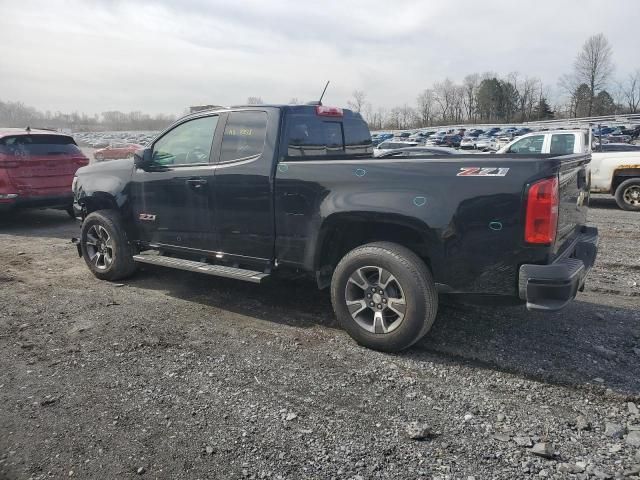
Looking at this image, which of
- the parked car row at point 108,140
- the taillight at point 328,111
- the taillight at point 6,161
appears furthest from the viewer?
the parked car row at point 108,140

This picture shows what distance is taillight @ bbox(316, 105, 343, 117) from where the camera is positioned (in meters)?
4.88

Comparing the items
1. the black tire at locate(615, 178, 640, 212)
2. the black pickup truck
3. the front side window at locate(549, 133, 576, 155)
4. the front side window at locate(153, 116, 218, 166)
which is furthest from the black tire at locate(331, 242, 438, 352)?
the black tire at locate(615, 178, 640, 212)

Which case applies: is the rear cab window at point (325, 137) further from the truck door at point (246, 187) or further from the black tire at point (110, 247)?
the black tire at point (110, 247)

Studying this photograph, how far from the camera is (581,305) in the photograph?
4863mm

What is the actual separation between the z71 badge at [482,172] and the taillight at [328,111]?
1940 mm

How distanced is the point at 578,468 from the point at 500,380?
950 millimetres

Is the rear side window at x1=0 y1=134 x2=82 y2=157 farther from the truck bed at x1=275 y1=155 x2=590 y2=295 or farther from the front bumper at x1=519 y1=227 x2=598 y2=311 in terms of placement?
the front bumper at x1=519 y1=227 x2=598 y2=311

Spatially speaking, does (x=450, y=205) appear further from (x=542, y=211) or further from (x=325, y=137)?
(x=325, y=137)

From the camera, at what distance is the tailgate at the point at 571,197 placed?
3.45 m

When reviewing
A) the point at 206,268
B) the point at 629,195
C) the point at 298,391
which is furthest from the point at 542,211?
the point at 629,195

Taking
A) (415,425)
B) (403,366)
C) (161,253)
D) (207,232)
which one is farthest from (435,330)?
(161,253)

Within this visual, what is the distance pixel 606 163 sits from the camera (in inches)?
450

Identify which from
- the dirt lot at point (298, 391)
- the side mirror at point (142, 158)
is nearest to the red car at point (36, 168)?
the dirt lot at point (298, 391)

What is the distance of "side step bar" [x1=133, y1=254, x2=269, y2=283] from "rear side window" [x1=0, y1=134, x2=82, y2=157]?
5.24 meters
